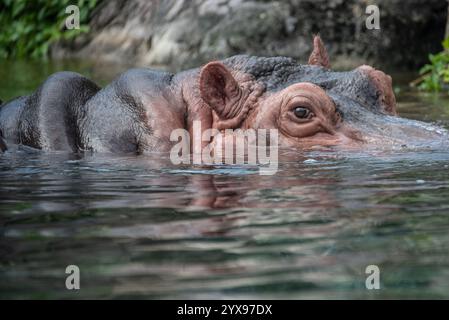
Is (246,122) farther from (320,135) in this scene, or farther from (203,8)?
(203,8)

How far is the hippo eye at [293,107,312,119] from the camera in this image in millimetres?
6309

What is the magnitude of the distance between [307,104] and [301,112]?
0.26ft

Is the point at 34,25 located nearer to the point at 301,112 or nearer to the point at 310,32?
the point at 310,32

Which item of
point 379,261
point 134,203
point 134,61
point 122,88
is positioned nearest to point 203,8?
point 134,61

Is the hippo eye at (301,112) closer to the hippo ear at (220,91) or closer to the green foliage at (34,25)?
the hippo ear at (220,91)

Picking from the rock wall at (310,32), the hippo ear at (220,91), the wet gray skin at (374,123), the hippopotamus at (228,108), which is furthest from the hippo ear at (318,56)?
the rock wall at (310,32)

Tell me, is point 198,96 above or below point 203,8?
below

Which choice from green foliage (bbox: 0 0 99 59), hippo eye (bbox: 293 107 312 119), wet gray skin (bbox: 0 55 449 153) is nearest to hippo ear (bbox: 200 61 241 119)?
wet gray skin (bbox: 0 55 449 153)

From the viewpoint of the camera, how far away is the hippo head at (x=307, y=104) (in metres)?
6.24

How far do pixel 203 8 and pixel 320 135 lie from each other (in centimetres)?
847

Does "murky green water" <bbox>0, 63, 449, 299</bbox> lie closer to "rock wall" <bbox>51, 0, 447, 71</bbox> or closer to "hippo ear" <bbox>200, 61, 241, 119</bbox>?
"hippo ear" <bbox>200, 61, 241, 119</bbox>

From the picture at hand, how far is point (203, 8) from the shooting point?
1448cm

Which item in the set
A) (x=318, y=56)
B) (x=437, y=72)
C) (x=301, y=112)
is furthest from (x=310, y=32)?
(x=301, y=112)
